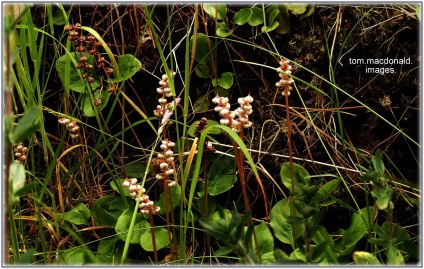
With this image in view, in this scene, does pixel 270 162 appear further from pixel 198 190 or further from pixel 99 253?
pixel 99 253

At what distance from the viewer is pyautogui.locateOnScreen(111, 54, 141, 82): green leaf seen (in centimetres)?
152

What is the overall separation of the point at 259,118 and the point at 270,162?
0.44 feet

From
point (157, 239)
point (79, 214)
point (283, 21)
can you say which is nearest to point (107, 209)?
point (79, 214)

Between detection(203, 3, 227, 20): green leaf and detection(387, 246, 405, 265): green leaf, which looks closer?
detection(387, 246, 405, 265): green leaf

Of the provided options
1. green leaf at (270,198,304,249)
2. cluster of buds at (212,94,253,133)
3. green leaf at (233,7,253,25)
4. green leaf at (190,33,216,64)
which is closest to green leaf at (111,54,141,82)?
green leaf at (190,33,216,64)

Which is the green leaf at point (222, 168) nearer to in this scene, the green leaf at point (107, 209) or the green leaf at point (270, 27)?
the green leaf at point (107, 209)

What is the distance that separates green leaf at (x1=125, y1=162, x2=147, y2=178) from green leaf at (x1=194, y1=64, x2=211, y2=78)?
0.29 meters

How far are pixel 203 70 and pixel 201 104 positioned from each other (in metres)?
0.10

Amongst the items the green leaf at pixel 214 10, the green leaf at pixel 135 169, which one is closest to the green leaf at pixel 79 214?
the green leaf at pixel 135 169

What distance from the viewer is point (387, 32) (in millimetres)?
1604

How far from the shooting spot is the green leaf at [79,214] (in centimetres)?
143

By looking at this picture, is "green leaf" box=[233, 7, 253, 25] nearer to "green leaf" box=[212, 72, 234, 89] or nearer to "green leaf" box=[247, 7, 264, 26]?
"green leaf" box=[247, 7, 264, 26]

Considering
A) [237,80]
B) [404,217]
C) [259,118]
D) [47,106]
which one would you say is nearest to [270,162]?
[259,118]

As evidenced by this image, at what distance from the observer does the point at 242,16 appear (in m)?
1.60
